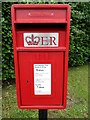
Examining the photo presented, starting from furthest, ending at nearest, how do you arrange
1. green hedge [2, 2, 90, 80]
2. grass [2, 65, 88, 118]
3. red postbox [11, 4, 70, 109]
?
green hedge [2, 2, 90, 80] < grass [2, 65, 88, 118] < red postbox [11, 4, 70, 109]

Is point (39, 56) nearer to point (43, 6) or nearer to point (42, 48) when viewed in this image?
point (42, 48)

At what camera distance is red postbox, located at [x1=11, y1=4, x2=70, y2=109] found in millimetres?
1361

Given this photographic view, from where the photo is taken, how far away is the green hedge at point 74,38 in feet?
9.93

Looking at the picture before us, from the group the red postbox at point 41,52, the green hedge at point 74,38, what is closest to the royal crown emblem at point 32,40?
the red postbox at point 41,52

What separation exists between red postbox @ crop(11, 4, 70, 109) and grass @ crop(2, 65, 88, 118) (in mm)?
1173

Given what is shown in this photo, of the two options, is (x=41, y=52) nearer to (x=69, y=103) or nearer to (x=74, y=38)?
(x=69, y=103)

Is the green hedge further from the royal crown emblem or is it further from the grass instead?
the royal crown emblem

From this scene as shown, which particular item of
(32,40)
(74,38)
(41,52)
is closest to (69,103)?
(41,52)

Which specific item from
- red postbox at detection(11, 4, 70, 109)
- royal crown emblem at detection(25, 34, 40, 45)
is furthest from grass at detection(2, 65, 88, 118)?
royal crown emblem at detection(25, 34, 40, 45)

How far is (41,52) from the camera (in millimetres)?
1433

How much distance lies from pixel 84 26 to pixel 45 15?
147 inches

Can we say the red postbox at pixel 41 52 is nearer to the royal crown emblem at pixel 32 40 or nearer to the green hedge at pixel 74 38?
the royal crown emblem at pixel 32 40

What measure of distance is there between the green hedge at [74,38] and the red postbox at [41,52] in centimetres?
161

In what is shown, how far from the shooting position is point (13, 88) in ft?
11.5
